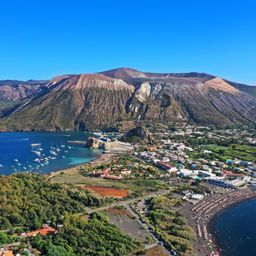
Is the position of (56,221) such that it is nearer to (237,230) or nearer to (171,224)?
(171,224)

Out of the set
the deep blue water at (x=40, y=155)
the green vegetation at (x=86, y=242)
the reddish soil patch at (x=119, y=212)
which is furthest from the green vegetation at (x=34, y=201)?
the deep blue water at (x=40, y=155)

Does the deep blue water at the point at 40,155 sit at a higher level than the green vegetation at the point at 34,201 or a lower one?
lower

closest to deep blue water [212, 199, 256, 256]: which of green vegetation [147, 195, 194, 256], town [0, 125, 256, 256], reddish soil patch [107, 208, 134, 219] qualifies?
town [0, 125, 256, 256]

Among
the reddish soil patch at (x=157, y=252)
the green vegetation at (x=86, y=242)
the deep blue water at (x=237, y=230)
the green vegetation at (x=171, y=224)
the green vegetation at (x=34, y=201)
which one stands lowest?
the deep blue water at (x=237, y=230)

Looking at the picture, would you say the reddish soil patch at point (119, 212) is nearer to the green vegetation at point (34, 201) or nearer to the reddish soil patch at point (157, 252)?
the green vegetation at point (34, 201)

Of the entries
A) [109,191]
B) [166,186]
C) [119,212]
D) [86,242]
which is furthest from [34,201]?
[166,186]

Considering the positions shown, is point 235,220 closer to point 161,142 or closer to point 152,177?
point 152,177
